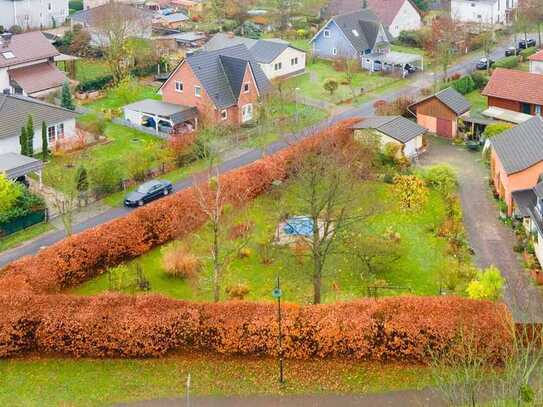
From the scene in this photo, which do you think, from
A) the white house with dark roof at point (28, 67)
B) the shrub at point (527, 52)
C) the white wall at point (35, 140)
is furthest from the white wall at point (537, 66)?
the white house with dark roof at point (28, 67)

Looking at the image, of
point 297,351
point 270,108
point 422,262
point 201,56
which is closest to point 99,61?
point 201,56

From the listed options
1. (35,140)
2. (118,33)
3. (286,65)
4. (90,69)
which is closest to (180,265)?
(35,140)

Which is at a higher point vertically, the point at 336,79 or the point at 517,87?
the point at 517,87

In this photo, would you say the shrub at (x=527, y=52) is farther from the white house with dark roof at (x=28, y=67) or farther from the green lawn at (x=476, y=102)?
the white house with dark roof at (x=28, y=67)

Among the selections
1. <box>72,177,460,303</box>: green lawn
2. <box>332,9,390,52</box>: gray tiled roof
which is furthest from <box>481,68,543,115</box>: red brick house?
<box>72,177,460,303</box>: green lawn

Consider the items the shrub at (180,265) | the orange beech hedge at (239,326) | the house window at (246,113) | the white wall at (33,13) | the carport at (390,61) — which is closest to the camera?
the orange beech hedge at (239,326)

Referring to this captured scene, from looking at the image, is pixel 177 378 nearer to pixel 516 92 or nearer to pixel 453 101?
pixel 453 101
